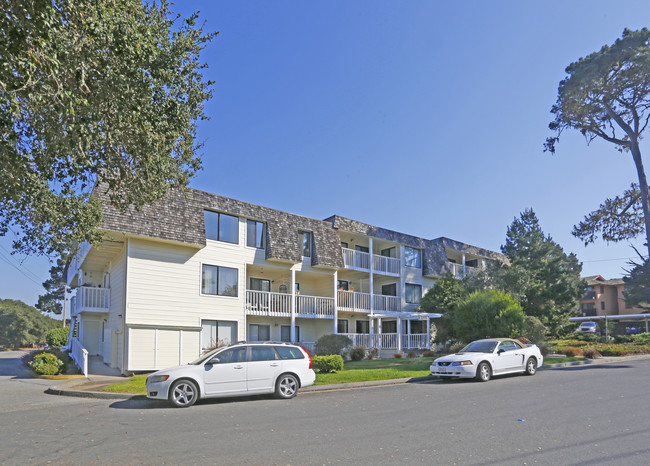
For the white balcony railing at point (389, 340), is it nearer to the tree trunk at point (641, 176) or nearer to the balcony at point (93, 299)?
the balcony at point (93, 299)

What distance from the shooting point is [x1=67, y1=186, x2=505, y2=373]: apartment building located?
70.8ft

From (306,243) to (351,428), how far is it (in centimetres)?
1991

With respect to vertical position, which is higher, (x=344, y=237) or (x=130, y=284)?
(x=344, y=237)

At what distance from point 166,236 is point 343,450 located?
16.6m

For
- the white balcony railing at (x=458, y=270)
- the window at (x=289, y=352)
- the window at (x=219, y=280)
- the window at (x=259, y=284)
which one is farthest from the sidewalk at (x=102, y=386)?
the white balcony railing at (x=458, y=270)

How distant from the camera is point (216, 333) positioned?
2425cm

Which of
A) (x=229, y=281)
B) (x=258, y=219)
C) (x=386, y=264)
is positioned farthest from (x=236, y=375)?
(x=386, y=264)

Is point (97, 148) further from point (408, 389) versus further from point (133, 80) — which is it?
point (408, 389)

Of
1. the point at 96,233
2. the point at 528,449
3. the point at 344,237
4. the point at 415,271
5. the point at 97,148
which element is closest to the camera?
the point at 528,449

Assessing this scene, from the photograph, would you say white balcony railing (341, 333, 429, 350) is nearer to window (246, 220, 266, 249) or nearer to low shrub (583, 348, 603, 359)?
window (246, 220, 266, 249)

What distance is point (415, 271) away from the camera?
34.9m

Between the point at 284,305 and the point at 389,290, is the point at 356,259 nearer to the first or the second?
the point at 389,290

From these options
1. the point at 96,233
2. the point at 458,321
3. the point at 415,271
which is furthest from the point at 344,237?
the point at 96,233

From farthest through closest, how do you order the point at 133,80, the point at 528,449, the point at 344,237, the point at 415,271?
1. the point at 415,271
2. the point at 344,237
3. the point at 133,80
4. the point at 528,449
